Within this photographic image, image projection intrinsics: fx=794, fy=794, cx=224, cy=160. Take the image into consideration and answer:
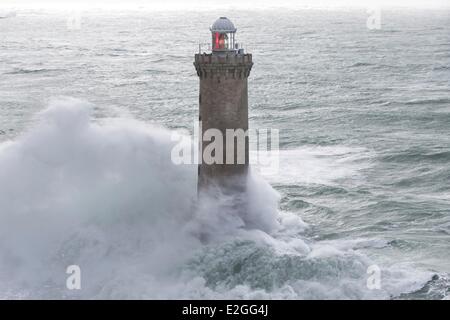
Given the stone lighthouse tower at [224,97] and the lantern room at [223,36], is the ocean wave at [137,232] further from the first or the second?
the lantern room at [223,36]

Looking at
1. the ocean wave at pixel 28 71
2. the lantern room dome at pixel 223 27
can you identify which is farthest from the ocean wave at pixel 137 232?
the ocean wave at pixel 28 71

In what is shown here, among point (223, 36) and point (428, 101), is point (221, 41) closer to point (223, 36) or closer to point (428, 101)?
point (223, 36)

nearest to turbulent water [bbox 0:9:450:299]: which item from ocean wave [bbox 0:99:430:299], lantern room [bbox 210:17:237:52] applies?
ocean wave [bbox 0:99:430:299]

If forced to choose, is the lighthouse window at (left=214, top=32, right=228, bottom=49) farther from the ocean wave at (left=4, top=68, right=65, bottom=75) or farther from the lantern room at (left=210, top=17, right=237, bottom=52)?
the ocean wave at (left=4, top=68, right=65, bottom=75)

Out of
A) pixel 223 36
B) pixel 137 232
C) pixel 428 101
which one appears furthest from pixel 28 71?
pixel 223 36

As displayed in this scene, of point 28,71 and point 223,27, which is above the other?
point 28,71

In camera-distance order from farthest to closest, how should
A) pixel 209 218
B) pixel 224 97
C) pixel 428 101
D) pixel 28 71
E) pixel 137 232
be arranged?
pixel 28 71 → pixel 428 101 → pixel 137 232 → pixel 209 218 → pixel 224 97

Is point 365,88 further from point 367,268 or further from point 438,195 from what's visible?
point 367,268
